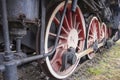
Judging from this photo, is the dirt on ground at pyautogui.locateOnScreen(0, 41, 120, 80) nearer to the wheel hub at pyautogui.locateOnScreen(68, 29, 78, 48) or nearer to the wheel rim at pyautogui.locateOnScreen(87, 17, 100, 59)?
the wheel rim at pyautogui.locateOnScreen(87, 17, 100, 59)

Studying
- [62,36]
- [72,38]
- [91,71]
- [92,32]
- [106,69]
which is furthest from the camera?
[92,32]

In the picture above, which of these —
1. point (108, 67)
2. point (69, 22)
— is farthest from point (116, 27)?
point (69, 22)

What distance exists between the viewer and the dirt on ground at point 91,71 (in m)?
3.16

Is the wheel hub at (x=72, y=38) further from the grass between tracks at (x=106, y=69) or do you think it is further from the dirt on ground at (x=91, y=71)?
the grass between tracks at (x=106, y=69)

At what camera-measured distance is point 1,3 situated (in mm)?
1561

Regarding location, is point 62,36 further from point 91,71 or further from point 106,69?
point 106,69

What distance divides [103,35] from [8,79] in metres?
3.58

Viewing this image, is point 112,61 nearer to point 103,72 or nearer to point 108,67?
point 108,67

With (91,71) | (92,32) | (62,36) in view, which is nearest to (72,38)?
(62,36)

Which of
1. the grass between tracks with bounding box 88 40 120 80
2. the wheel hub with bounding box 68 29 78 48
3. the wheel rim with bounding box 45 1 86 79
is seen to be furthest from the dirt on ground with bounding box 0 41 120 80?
the wheel hub with bounding box 68 29 78 48

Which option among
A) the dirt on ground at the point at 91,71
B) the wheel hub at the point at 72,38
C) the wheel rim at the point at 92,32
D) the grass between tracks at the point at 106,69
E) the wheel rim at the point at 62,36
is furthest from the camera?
the wheel rim at the point at 92,32

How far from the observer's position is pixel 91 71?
3.67m

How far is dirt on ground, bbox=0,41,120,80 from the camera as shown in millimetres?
3162

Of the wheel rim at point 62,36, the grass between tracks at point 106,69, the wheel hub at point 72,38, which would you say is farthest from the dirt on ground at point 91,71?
the wheel hub at point 72,38
